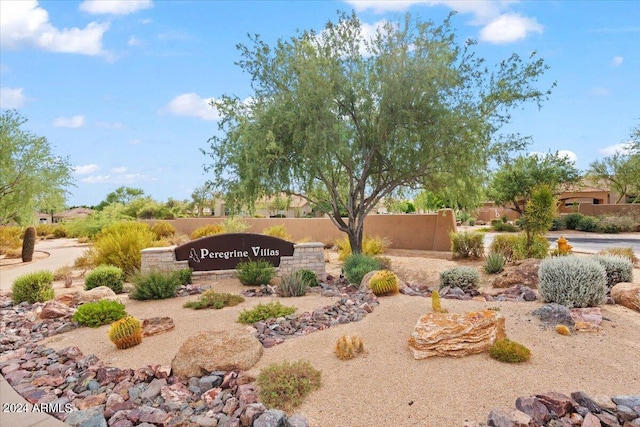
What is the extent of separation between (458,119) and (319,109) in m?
4.44

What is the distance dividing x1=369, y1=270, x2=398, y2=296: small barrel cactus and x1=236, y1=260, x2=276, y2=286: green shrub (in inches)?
145

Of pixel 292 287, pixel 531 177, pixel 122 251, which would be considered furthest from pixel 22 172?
pixel 531 177

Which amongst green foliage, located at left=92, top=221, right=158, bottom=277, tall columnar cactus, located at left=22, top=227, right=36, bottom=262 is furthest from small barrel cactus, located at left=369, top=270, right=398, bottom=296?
tall columnar cactus, located at left=22, top=227, right=36, bottom=262

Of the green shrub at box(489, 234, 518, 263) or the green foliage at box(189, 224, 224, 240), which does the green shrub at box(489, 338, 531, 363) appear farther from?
the green foliage at box(189, 224, 224, 240)

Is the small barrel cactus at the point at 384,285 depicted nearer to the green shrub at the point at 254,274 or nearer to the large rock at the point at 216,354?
the large rock at the point at 216,354

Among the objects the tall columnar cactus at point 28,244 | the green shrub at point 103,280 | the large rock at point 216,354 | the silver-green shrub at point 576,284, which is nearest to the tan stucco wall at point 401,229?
the green shrub at point 103,280

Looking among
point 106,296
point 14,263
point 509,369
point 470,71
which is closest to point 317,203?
point 470,71

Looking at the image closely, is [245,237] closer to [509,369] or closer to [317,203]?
[317,203]

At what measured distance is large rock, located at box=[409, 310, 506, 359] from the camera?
5.55 metres

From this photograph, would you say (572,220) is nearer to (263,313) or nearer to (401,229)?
(401,229)

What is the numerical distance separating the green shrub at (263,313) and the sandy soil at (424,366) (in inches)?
8.0

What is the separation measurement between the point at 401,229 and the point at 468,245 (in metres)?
5.67

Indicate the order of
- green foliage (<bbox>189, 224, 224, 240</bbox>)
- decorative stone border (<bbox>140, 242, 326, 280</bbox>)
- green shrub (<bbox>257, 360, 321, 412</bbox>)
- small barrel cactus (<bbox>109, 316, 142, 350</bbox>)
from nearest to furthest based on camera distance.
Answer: green shrub (<bbox>257, 360, 321, 412</bbox>) < small barrel cactus (<bbox>109, 316, 142, 350</bbox>) < decorative stone border (<bbox>140, 242, 326, 280</bbox>) < green foliage (<bbox>189, 224, 224, 240</bbox>)

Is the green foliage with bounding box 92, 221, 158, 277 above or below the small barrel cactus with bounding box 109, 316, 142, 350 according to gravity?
above
